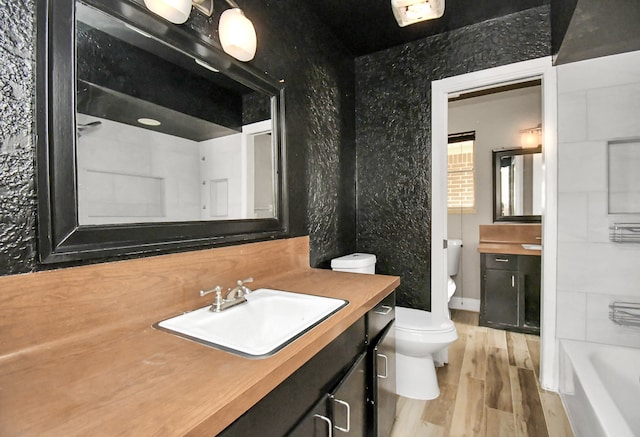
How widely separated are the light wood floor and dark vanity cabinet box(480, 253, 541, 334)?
360 millimetres

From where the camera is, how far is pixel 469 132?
3.46 meters

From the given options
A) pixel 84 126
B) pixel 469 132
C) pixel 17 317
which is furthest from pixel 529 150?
pixel 17 317

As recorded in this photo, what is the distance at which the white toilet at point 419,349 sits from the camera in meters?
1.76

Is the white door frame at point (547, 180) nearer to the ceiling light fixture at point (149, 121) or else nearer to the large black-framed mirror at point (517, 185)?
the large black-framed mirror at point (517, 185)

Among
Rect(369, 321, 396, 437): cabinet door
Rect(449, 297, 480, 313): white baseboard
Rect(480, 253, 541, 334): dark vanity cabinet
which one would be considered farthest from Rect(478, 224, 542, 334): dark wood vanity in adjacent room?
Rect(369, 321, 396, 437): cabinet door


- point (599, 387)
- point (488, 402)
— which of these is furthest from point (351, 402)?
point (488, 402)

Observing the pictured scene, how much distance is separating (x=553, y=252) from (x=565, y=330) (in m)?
0.48

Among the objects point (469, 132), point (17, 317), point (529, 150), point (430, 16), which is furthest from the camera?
point (469, 132)

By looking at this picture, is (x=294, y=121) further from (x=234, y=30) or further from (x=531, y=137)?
(x=531, y=137)

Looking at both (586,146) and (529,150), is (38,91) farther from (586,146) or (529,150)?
(529,150)

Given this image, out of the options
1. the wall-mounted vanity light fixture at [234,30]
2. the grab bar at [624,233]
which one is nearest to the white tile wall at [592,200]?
the grab bar at [624,233]

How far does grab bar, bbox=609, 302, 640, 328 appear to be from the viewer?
5.70 ft

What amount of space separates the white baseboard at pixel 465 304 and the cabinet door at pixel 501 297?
506mm

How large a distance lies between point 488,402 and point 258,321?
1553 millimetres
